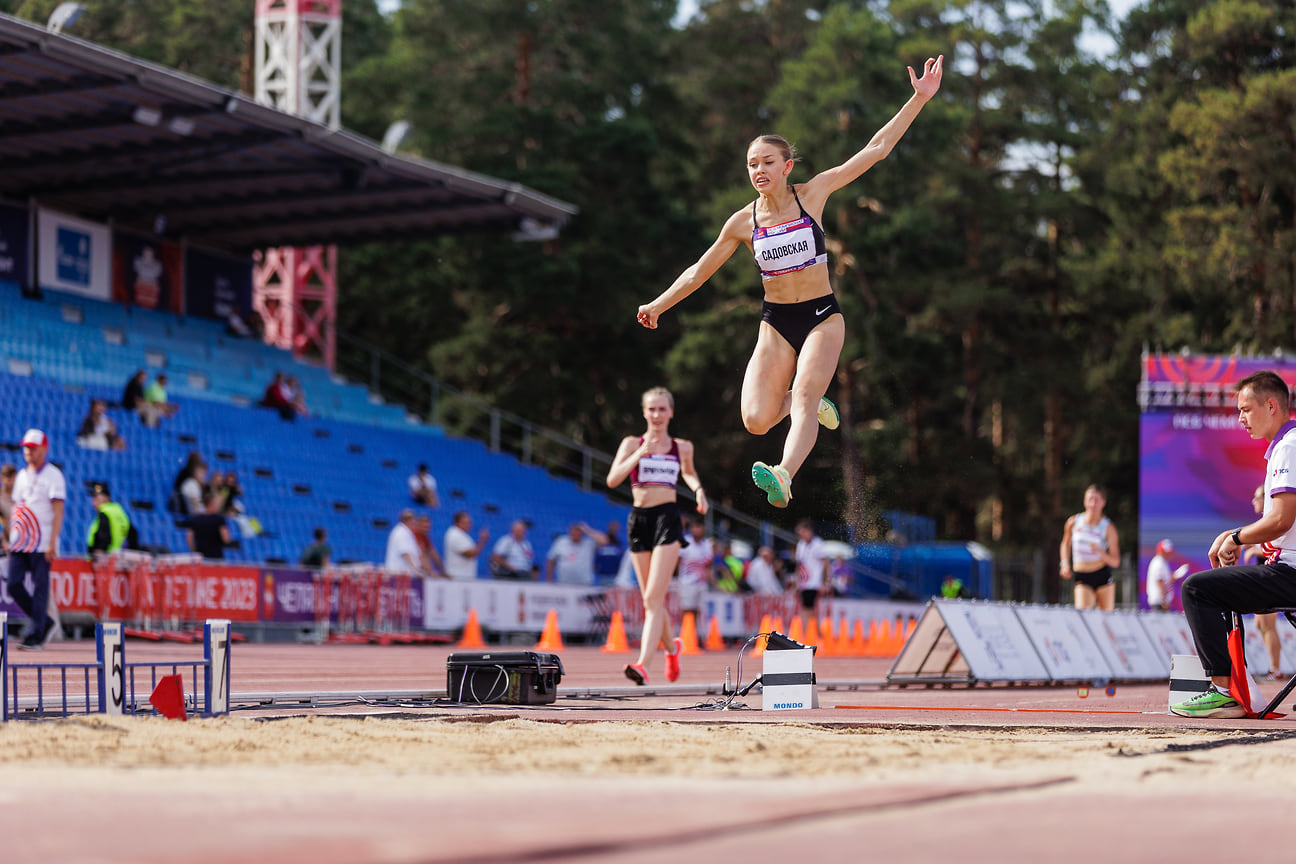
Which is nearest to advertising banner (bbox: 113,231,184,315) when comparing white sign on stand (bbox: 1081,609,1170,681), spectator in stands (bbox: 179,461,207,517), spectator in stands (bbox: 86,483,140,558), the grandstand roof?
the grandstand roof

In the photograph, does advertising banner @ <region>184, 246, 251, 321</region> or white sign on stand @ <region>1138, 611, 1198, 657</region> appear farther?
advertising banner @ <region>184, 246, 251, 321</region>

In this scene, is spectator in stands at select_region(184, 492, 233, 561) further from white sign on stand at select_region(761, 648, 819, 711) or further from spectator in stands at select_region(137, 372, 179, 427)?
white sign on stand at select_region(761, 648, 819, 711)

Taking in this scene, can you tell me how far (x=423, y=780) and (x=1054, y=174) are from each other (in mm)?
52033

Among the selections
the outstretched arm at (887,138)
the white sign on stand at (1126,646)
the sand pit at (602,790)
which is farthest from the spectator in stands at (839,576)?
the sand pit at (602,790)

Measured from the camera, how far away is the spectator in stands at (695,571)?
86.4 feet

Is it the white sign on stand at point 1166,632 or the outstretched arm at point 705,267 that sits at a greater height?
the outstretched arm at point 705,267

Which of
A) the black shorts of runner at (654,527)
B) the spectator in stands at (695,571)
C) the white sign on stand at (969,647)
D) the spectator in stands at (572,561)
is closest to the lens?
the black shorts of runner at (654,527)

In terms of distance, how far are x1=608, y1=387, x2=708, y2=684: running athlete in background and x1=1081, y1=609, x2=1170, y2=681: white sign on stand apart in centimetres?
467

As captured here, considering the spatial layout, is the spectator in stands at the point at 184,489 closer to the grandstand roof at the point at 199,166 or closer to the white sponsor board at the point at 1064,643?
the grandstand roof at the point at 199,166

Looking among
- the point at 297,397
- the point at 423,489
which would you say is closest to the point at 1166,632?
the point at 423,489

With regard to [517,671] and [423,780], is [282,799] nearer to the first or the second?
[423,780]

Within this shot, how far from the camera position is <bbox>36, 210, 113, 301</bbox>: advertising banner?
Answer: 3089cm

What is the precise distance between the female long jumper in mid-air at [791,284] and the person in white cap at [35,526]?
7.86 meters

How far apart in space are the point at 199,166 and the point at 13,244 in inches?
153
